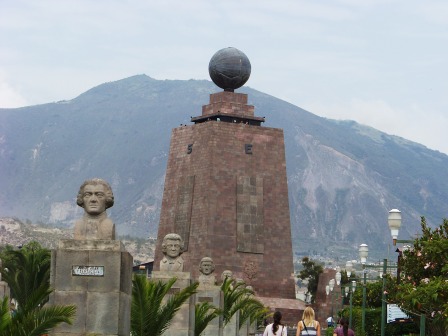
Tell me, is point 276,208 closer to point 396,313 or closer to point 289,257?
point 289,257

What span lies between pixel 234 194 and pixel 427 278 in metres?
52.0

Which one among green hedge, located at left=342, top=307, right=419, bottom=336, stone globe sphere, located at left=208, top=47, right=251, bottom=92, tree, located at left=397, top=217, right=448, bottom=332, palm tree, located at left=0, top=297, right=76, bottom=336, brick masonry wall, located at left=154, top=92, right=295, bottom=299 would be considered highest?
stone globe sphere, located at left=208, top=47, right=251, bottom=92

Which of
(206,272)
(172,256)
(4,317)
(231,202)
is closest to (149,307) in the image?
(4,317)

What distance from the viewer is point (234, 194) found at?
265 ft

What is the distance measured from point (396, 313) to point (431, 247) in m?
15.0

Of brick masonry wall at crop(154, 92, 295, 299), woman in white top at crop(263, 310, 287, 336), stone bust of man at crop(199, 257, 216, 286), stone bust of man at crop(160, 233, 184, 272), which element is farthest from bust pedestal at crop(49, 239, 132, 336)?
brick masonry wall at crop(154, 92, 295, 299)

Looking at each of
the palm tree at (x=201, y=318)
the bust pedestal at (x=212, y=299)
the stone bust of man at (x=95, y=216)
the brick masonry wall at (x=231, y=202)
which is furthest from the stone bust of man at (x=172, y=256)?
the brick masonry wall at (x=231, y=202)

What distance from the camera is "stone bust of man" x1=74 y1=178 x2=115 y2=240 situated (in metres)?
19.1

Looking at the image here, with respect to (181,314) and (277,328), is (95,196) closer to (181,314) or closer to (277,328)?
(277,328)

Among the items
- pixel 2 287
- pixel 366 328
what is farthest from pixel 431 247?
pixel 366 328

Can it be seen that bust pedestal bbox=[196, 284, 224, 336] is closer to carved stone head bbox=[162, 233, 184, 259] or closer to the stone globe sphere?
carved stone head bbox=[162, 233, 184, 259]

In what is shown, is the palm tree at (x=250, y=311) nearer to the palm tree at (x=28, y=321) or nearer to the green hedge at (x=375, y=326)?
the green hedge at (x=375, y=326)

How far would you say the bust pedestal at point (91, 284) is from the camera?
62.0ft

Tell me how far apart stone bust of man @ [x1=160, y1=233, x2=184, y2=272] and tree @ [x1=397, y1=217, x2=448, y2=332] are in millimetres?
4411
